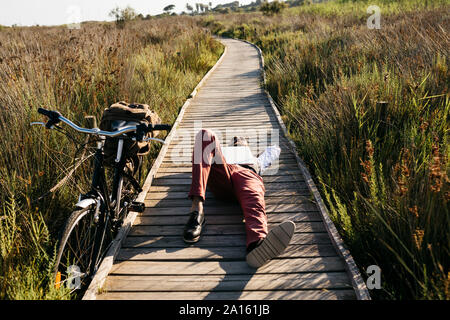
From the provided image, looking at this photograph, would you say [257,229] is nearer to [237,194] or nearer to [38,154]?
[237,194]

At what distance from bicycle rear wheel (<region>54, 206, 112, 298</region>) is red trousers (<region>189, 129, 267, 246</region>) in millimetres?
870

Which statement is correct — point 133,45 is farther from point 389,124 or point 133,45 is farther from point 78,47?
point 389,124

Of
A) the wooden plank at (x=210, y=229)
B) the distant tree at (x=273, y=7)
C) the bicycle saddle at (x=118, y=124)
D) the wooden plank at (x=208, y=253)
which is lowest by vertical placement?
the wooden plank at (x=208, y=253)

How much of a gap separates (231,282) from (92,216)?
43.1 inches

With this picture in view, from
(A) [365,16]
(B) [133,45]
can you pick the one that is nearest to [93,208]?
(B) [133,45]

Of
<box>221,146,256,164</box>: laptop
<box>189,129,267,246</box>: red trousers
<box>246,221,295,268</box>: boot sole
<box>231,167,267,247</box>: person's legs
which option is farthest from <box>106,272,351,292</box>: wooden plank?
<box>221,146,256,164</box>: laptop

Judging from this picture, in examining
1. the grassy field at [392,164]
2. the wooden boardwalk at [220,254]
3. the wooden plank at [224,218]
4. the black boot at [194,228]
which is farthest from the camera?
the wooden plank at [224,218]

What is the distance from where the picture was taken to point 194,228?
2693 millimetres

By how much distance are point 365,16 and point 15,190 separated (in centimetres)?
1385

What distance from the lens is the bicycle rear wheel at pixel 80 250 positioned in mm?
1916

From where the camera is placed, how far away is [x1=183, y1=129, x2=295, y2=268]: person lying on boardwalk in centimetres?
233

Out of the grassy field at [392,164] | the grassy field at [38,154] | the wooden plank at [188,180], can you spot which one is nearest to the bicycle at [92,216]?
the grassy field at [38,154]

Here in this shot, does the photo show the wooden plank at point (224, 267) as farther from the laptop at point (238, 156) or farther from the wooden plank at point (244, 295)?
the laptop at point (238, 156)

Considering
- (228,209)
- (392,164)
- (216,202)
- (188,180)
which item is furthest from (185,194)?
(392,164)
